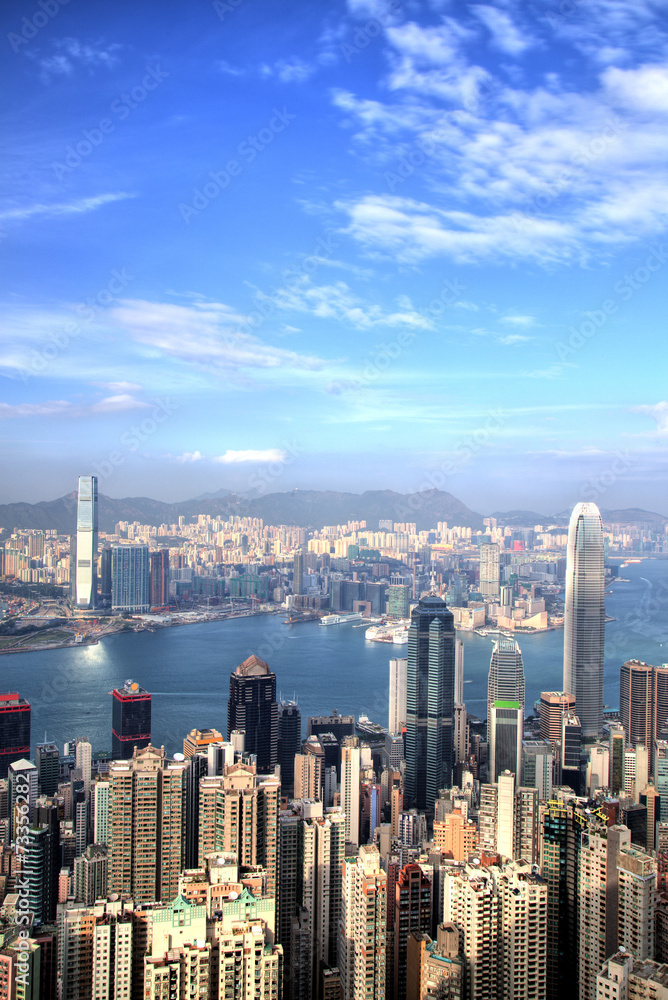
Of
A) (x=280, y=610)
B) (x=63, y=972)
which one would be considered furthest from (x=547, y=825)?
(x=280, y=610)

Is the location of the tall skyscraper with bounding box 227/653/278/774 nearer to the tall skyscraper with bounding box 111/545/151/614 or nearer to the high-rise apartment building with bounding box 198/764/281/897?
the high-rise apartment building with bounding box 198/764/281/897

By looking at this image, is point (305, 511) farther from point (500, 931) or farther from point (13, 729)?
point (500, 931)

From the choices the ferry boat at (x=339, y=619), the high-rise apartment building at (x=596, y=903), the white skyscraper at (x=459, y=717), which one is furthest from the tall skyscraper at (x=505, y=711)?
the ferry boat at (x=339, y=619)

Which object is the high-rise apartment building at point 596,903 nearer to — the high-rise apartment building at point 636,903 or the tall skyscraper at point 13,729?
the high-rise apartment building at point 636,903

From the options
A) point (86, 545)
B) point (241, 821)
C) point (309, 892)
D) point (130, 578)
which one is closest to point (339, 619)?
point (130, 578)

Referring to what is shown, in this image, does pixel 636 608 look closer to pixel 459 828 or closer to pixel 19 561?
pixel 459 828

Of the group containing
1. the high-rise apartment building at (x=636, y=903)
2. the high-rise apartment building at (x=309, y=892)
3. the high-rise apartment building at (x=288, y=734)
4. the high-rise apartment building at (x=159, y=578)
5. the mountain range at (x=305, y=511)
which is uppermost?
the mountain range at (x=305, y=511)
